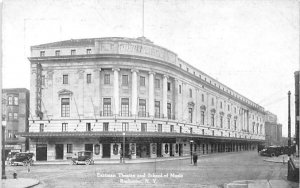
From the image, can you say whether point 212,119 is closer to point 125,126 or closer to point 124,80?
point 125,126

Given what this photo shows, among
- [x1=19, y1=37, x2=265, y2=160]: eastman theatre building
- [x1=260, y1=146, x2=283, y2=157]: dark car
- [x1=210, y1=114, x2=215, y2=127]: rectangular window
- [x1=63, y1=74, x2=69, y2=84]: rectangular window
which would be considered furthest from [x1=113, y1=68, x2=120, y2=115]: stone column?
[x1=260, y1=146, x2=283, y2=157]: dark car

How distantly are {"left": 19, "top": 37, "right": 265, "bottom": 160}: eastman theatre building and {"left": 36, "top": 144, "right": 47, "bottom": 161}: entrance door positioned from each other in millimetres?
105

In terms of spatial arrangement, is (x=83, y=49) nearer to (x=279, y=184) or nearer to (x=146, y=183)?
(x=146, y=183)

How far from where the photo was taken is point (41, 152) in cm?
3603

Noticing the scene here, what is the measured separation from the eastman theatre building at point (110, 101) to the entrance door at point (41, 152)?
105 mm

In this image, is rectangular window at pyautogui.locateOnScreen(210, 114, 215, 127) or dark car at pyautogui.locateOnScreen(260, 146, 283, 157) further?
dark car at pyautogui.locateOnScreen(260, 146, 283, 157)

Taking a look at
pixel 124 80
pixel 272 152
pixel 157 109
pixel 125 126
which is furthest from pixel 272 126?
pixel 124 80

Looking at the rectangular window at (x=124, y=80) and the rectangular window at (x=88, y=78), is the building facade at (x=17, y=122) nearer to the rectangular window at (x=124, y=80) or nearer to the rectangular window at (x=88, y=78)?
the rectangular window at (x=88, y=78)

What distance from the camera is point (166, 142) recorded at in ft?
124

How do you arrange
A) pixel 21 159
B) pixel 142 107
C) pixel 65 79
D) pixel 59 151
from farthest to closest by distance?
pixel 59 151 → pixel 142 107 → pixel 65 79 → pixel 21 159

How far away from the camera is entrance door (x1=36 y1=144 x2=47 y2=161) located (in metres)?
35.8

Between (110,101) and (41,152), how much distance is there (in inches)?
363

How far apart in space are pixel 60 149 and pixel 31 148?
2978mm

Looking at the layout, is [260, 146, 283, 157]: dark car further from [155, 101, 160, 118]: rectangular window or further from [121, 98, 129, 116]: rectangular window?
[121, 98, 129, 116]: rectangular window
